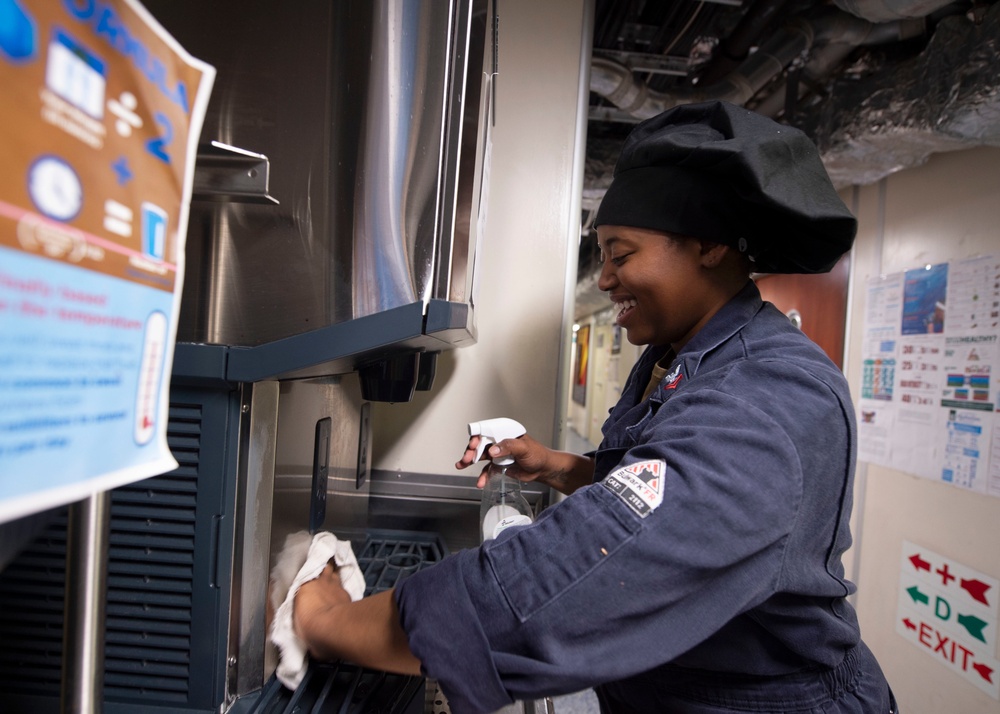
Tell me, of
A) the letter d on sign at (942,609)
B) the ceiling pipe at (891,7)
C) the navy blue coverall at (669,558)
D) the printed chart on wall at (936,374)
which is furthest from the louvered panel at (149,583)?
the letter d on sign at (942,609)

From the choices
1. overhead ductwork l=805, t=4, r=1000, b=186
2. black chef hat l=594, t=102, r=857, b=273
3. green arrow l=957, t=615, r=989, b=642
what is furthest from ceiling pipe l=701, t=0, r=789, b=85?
green arrow l=957, t=615, r=989, b=642

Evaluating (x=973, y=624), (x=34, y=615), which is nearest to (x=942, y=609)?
(x=973, y=624)

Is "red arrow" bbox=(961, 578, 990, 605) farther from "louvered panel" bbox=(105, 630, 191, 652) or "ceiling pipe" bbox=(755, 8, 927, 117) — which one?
"louvered panel" bbox=(105, 630, 191, 652)

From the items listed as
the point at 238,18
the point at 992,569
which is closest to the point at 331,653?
the point at 238,18

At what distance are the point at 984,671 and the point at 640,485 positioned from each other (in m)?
2.03

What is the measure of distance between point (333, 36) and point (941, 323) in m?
2.35

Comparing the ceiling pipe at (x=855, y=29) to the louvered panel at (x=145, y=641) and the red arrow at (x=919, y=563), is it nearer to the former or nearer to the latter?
the red arrow at (x=919, y=563)

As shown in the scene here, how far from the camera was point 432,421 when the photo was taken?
1.48 meters

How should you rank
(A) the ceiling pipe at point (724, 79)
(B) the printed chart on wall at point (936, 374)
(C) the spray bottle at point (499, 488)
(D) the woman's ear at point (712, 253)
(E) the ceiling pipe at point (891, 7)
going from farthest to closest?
(A) the ceiling pipe at point (724, 79), (B) the printed chart on wall at point (936, 374), (E) the ceiling pipe at point (891, 7), (C) the spray bottle at point (499, 488), (D) the woman's ear at point (712, 253)

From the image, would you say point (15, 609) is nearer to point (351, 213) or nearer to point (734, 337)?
point (351, 213)

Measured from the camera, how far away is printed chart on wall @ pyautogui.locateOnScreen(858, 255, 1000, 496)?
1791 mm

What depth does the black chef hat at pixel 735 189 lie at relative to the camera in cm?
68

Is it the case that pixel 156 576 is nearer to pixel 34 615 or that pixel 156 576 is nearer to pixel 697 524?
pixel 34 615

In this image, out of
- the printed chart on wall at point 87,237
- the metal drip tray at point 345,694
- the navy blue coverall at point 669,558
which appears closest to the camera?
the printed chart on wall at point 87,237
